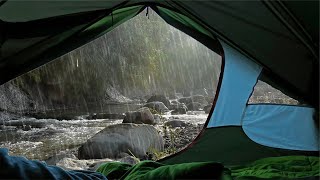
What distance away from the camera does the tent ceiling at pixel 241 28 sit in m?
1.61

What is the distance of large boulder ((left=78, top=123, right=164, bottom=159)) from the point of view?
375cm

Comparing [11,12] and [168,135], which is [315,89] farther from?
[168,135]

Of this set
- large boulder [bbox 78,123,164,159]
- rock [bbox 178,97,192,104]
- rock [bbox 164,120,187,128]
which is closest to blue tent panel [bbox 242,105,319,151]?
large boulder [bbox 78,123,164,159]

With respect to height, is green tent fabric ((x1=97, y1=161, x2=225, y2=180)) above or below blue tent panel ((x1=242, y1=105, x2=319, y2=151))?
below

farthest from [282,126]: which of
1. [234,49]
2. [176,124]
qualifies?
[176,124]

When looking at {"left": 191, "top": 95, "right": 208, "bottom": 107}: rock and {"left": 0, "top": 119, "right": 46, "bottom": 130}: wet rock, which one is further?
{"left": 191, "top": 95, "right": 208, "bottom": 107}: rock

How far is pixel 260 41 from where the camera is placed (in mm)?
1739

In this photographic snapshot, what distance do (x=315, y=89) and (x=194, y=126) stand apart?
13.9ft

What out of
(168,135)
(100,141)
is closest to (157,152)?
(100,141)

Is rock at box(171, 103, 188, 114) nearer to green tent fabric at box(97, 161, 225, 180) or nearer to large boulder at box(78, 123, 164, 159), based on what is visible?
large boulder at box(78, 123, 164, 159)

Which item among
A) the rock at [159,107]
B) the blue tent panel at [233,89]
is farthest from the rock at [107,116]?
the blue tent panel at [233,89]

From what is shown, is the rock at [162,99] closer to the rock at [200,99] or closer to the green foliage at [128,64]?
the rock at [200,99]

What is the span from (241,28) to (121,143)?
2506 mm

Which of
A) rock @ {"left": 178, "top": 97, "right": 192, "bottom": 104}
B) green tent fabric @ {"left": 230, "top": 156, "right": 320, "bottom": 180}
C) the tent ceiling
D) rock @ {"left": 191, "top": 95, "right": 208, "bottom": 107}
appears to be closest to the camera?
green tent fabric @ {"left": 230, "top": 156, "right": 320, "bottom": 180}
